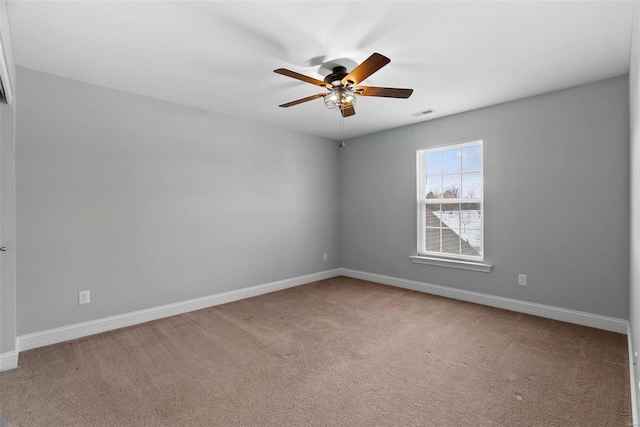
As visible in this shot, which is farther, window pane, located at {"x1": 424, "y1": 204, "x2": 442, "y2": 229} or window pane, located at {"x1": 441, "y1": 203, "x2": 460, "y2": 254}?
window pane, located at {"x1": 424, "y1": 204, "x2": 442, "y2": 229}

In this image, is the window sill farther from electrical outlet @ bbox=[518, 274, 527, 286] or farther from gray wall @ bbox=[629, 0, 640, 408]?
gray wall @ bbox=[629, 0, 640, 408]

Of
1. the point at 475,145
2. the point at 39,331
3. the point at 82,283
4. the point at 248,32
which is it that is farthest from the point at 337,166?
the point at 39,331

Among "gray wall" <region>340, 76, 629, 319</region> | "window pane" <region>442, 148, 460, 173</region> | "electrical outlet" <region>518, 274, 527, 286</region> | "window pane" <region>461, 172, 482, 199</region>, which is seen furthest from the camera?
"window pane" <region>442, 148, 460, 173</region>

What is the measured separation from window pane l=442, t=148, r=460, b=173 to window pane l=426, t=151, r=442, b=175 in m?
0.06

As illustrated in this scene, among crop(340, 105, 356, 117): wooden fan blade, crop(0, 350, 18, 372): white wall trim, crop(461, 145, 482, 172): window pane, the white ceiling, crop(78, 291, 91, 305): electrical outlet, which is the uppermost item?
the white ceiling

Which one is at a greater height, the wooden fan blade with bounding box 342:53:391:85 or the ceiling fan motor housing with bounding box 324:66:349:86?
the ceiling fan motor housing with bounding box 324:66:349:86

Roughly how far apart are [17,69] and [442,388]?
433 cm

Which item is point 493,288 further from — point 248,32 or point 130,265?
point 130,265

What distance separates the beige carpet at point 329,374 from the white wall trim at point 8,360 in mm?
67

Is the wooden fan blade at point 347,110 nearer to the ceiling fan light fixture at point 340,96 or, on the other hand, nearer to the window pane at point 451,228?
the ceiling fan light fixture at point 340,96

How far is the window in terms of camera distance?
3.97 m

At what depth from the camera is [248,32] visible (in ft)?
7.14

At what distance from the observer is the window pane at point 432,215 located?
4391 mm

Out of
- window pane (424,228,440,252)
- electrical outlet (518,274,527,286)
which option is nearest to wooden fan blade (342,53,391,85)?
window pane (424,228,440,252)
